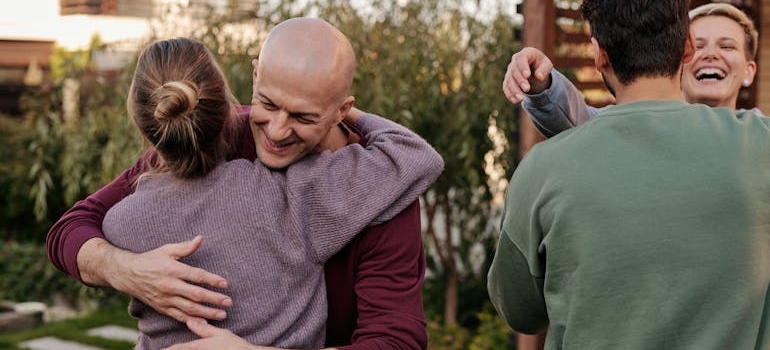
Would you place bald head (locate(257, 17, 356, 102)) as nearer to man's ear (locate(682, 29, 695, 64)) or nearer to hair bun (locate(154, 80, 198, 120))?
hair bun (locate(154, 80, 198, 120))

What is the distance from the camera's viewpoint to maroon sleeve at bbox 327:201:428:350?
194cm

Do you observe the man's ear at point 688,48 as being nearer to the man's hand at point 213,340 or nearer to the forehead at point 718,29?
the forehead at point 718,29

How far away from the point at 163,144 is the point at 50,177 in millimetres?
6656

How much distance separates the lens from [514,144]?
18.9 ft

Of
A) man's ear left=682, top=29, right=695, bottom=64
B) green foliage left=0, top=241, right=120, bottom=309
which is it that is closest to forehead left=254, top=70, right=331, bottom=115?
man's ear left=682, top=29, right=695, bottom=64

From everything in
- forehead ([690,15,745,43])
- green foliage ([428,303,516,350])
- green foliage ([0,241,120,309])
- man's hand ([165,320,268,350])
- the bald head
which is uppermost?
the bald head

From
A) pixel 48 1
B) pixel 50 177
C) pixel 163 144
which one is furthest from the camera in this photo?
pixel 48 1

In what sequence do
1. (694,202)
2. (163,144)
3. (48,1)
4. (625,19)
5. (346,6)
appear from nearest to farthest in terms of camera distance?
(694,202), (625,19), (163,144), (346,6), (48,1)

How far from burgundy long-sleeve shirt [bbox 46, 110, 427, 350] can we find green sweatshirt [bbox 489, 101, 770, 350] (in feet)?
1.14

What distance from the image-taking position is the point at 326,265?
6.66 feet

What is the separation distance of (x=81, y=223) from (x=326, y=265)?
1.78ft

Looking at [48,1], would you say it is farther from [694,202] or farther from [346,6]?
[694,202]

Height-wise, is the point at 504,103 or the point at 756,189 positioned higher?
the point at 756,189

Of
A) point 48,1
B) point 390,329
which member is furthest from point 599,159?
point 48,1
